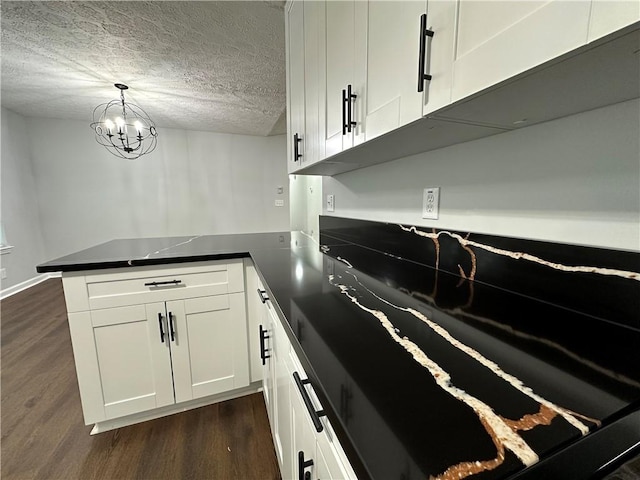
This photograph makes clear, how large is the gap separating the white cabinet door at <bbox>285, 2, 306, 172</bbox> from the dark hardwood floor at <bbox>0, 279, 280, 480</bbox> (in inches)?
57.1

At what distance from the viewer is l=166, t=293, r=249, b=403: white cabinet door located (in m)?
1.41

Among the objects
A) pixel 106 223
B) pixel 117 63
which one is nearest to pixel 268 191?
pixel 106 223

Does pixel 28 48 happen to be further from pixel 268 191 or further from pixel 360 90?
pixel 268 191

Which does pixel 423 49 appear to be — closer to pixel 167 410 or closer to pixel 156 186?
pixel 167 410

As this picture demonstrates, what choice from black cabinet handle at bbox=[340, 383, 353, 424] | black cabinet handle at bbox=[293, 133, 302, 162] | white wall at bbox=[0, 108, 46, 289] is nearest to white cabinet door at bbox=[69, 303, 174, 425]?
black cabinet handle at bbox=[293, 133, 302, 162]

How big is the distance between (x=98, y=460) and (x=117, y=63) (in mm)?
2866

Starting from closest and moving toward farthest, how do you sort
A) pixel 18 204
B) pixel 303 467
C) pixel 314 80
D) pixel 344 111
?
1. pixel 303 467
2. pixel 344 111
3. pixel 314 80
4. pixel 18 204

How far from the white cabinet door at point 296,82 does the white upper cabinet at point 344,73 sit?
33 cm

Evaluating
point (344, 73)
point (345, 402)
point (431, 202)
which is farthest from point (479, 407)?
point (344, 73)

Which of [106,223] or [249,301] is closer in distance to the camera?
[249,301]

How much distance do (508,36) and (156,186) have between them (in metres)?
5.03

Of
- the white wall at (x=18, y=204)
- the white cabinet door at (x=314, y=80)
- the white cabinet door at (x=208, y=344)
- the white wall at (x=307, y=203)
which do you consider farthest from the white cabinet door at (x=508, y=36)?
the white wall at (x=18, y=204)

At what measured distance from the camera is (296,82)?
145 cm

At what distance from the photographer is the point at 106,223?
13.8 feet
